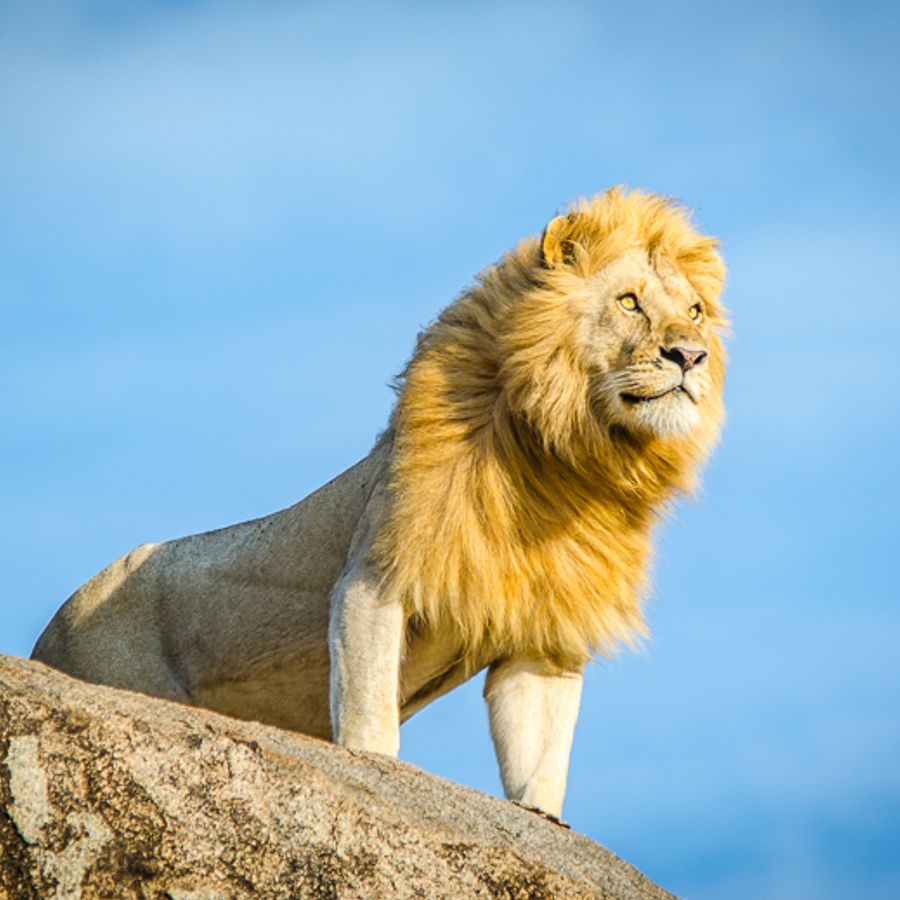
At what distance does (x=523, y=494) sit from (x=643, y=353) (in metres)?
0.96

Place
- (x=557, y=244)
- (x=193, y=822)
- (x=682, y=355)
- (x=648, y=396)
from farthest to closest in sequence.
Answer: (x=557, y=244), (x=648, y=396), (x=682, y=355), (x=193, y=822)

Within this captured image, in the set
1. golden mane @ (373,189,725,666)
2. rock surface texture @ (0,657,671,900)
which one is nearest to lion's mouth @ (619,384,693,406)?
golden mane @ (373,189,725,666)

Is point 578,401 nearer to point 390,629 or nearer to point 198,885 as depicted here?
point 390,629

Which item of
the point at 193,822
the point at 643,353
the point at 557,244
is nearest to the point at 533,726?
the point at 643,353

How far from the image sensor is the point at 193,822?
5301mm

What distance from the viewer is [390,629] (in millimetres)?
8242

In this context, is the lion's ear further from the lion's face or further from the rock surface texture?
the rock surface texture

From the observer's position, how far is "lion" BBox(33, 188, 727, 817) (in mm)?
8305

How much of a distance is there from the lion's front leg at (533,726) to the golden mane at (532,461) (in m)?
0.12

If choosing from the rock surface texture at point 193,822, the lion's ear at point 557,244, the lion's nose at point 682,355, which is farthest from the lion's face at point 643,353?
the rock surface texture at point 193,822

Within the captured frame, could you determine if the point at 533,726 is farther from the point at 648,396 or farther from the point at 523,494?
the point at 648,396

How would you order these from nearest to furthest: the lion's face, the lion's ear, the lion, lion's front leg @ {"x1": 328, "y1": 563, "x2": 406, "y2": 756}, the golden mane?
lion's front leg @ {"x1": 328, "y1": 563, "x2": 406, "y2": 756}, the lion's face, the lion, the golden mane, the lion's ear

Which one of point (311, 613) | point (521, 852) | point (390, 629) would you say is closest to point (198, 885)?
A: point (521, 852)

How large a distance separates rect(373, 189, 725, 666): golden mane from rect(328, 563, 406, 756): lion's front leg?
126 millimetres
